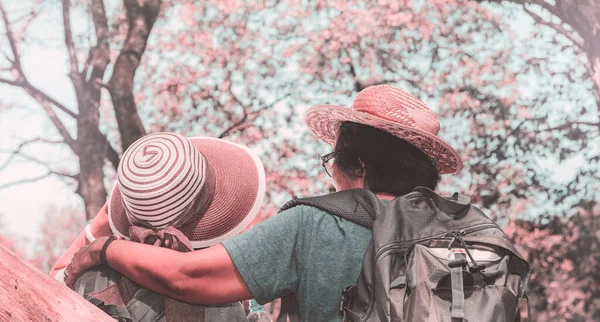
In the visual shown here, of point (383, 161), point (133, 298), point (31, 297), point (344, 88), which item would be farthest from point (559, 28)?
point (31, 297)

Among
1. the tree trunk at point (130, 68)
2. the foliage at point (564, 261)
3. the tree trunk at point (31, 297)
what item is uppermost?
the tree trunk at point (31, 297)

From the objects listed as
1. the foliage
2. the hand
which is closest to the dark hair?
the hand

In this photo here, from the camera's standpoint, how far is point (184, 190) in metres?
1.59

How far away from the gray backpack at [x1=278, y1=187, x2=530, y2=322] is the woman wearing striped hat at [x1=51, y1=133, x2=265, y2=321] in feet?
0.98

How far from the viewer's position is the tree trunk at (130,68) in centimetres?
919

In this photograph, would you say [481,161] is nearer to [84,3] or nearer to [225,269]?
[84,3]

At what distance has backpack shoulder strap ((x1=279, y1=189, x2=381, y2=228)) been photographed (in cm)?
144

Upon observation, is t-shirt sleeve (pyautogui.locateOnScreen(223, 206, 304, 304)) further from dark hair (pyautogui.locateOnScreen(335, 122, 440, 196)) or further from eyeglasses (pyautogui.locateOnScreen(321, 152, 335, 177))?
eyeglasses (pyautogui.locateOnScreen(321, 152, 335, 177))

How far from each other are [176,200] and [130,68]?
873cm

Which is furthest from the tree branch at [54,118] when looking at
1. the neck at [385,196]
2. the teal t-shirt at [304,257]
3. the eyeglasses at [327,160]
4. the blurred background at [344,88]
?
the teal t-shirt at [304,257]

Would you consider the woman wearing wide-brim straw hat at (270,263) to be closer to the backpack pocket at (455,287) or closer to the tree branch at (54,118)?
the backpack pocket at (455,287)

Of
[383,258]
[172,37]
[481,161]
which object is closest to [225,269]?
[383,258]

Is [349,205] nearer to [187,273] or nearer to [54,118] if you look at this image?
[187,273]

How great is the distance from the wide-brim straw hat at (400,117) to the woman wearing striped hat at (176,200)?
0.35 metres
